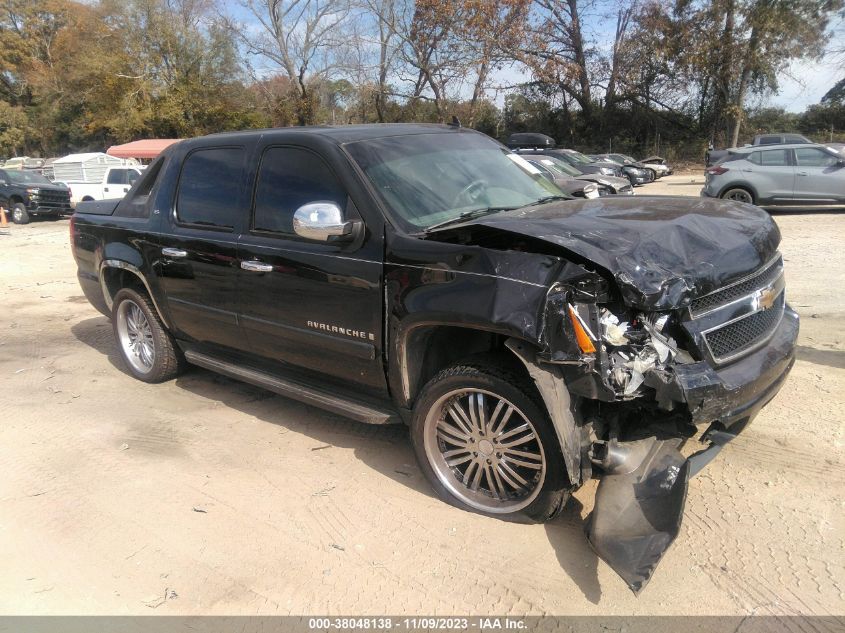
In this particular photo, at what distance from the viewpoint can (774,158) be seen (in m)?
13.5

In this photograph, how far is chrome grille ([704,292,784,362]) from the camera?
2.88m

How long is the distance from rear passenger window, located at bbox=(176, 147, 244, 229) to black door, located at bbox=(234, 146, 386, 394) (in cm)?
25

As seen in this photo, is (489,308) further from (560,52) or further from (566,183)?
(560,52)

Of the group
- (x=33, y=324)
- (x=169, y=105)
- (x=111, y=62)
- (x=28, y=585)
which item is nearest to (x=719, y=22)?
(x=169, y=105)

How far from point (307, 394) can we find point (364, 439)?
57cm

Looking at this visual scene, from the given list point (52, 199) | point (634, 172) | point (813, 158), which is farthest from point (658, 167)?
point (52, 199)

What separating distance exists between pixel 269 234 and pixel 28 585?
2.21 metres

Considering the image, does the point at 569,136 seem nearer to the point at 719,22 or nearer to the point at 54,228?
the point at 719,22

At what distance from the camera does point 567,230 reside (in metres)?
2.98

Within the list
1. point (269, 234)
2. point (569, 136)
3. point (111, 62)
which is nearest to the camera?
point (269, 234)

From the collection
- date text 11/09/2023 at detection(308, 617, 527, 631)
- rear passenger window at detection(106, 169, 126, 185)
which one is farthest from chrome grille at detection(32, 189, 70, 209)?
date text 11/09/2023 at detection(308, 617, 527, 631)

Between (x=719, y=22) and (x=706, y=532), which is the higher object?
(x=719, y=22)

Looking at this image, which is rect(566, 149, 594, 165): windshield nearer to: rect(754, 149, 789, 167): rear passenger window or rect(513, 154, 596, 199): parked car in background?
rect(513, 154, 596, 199): parked car in background

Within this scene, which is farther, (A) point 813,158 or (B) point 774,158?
(B) point 774,158
